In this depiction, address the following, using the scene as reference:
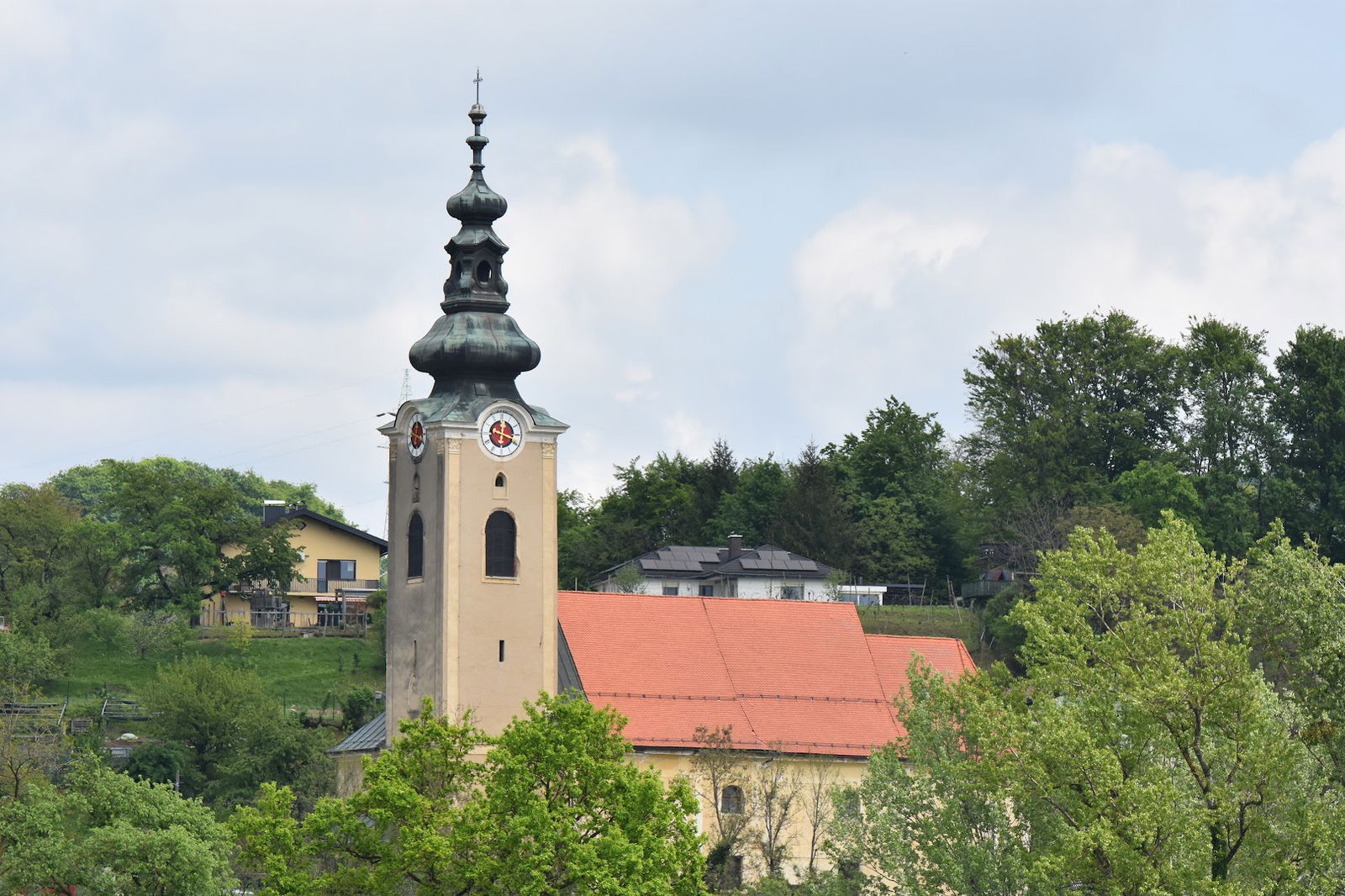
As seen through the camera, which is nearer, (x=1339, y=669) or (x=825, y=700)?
(x=1339, y=669)

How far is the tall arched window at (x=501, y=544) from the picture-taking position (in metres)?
56.7

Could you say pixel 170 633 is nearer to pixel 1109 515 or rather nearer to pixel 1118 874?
pixel 1109 515

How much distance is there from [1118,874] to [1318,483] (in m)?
52.3

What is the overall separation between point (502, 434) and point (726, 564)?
36.2 metres

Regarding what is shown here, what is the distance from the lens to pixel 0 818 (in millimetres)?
43719

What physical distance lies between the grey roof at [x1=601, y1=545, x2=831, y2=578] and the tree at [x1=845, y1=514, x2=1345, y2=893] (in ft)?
156

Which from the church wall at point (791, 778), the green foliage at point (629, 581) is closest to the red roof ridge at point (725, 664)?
the church wall at point (791, 778)

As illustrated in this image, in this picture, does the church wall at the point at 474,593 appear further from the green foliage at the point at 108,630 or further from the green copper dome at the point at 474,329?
the green foliage at the point at 108,630

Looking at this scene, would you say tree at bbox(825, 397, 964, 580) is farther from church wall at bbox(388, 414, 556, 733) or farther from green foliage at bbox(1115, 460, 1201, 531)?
church wall at bbox(388, 414, 556, 733)

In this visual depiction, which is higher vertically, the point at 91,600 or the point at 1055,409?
the point at 1055,409

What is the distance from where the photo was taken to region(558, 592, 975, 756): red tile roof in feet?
192

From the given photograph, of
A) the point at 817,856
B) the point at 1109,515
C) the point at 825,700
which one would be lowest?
the point at 817,856

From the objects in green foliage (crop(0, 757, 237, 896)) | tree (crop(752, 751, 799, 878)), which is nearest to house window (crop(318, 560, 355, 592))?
tree (crop(752, 751, 799, 878))

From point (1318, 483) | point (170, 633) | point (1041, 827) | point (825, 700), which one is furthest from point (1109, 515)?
point (1041, 827)
